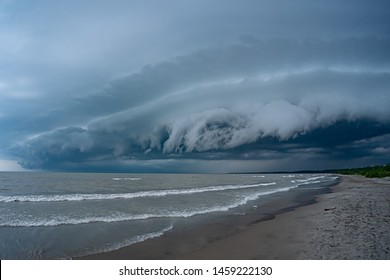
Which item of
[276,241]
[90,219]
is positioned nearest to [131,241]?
[276,241]

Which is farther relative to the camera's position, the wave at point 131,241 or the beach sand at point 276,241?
the wave at point 131,241

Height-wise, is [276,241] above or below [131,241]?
below

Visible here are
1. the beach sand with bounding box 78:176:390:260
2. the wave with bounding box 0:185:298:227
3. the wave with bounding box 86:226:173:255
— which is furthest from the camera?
the wave with bounding box 0:185:298:227

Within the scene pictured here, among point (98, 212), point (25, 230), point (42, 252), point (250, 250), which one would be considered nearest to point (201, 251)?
point (250, 250)

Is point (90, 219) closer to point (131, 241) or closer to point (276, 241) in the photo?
point (131, 241)

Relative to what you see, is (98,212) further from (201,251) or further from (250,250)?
(250,250)

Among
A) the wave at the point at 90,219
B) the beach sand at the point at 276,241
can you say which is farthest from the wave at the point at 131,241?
the wave at the point at 90,219

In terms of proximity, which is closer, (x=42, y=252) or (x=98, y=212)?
(x=42, y=252)

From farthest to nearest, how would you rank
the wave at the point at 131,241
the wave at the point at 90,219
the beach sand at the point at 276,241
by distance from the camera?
the wave at the point at 90,219 < the wave at the point at 131,241 < the beach sand at the point at 276,241

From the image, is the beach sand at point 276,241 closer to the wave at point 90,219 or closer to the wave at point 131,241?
the wave at point 131,241

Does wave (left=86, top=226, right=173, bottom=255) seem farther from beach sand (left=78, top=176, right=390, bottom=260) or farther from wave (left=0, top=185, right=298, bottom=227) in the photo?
wave (left=0, top=185, right=298, bottom=227)

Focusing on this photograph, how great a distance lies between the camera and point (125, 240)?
39.3 ft

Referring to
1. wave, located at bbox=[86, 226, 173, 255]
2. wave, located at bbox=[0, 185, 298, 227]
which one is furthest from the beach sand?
wave, located at bbox=[0, 185, 298, 227]
